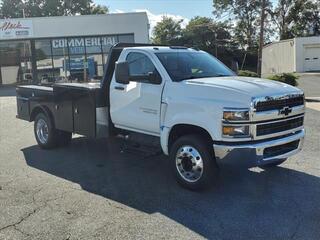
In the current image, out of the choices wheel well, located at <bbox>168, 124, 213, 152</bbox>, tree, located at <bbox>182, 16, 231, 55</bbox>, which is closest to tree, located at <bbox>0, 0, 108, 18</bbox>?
tree, located at <bbox>182, 16, 231, 55</bbox>

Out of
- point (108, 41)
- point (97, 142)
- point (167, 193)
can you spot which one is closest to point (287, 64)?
point (108, 41)

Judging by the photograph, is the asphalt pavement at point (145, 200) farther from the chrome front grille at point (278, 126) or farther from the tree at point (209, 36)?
the tree at point (209, 36)

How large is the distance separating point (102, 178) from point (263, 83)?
9.58 feet

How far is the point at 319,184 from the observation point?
6426 mm

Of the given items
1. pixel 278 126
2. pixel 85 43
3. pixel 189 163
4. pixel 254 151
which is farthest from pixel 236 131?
pixel 85 43

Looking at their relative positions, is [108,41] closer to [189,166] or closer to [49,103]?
[49,103]

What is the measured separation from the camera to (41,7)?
6750 cm

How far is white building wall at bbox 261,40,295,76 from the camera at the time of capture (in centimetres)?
4834

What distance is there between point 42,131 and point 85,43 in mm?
25227

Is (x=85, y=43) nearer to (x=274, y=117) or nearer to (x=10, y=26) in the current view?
(x=10, y=26)

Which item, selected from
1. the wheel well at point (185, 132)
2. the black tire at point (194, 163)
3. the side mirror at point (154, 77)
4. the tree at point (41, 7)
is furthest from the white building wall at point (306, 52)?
the black tire at point (194, 163)

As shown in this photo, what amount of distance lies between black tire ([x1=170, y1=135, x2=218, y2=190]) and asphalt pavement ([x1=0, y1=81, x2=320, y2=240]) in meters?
0.16

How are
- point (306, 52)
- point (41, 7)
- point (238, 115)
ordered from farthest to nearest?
point (41, 7) → point (306, 52) → point (238, 115)

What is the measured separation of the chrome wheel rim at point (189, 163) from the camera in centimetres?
610
